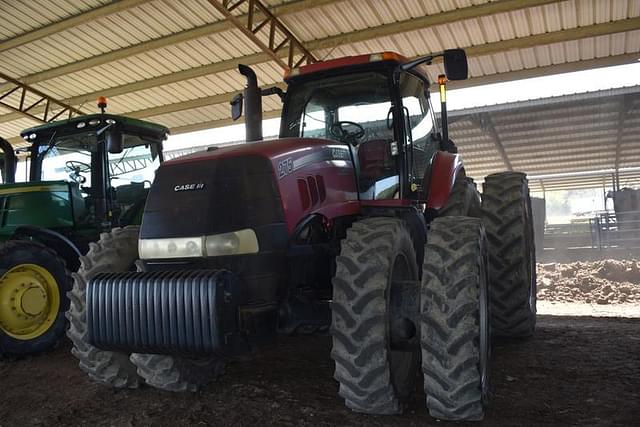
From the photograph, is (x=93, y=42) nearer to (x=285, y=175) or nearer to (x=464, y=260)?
(x=285, y=175)

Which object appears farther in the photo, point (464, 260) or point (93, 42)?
point (93, 42)

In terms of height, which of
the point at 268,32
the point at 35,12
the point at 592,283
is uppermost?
the point at 35,12

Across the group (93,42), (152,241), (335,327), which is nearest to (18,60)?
(93,42)

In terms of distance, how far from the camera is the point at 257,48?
37.9 ft

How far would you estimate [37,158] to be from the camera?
638cm

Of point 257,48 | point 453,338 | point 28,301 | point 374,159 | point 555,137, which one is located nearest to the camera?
point 453,338

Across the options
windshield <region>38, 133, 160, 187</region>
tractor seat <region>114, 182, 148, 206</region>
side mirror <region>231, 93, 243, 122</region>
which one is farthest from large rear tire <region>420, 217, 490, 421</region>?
windshield <region>38, 133, 160, 187</region>

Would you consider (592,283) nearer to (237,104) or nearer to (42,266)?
(237,104)

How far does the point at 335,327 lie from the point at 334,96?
207cm

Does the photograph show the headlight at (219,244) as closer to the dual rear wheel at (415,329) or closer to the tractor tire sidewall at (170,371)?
the dual rear wheel at (415,329)

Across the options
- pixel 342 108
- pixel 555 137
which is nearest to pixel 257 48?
pixel 342 108

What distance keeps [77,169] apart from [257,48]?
20.3 ft

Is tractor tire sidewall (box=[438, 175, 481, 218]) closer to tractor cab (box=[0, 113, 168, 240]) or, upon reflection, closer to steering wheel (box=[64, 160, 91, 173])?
tractor cab (box=[0, 113, 168, 240])

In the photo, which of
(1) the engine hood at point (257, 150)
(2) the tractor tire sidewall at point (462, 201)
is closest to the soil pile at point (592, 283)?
(2) the tractor tire sidewall at point (462, 201)
